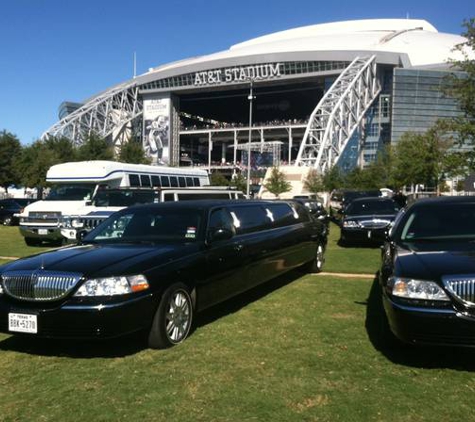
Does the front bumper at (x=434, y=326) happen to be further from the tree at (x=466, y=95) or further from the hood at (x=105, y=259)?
the tree at (x=466, y=95)

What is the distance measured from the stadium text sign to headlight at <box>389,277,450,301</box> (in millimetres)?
88296

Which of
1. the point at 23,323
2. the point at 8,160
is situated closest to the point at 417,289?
the point at 23,323

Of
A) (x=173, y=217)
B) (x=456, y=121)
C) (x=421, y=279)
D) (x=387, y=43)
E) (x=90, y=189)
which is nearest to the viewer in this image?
(x=421, y=279)

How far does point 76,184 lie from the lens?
19.5m

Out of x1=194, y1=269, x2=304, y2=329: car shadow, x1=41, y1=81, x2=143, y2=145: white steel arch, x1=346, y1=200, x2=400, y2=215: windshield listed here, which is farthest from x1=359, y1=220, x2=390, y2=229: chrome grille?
x1=41, y1=81, x2=143, y2=145: white steel arch

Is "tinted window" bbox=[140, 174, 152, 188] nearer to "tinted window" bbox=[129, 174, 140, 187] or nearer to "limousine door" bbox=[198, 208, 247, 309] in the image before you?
"tinted window" bbox=[129, 174, 140, 187]

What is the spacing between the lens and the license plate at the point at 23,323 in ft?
17.0

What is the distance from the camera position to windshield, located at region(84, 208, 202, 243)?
6.58 metres

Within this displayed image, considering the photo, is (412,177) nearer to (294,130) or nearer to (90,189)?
(90,189)

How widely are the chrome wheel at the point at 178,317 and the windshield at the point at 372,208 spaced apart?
11285mm

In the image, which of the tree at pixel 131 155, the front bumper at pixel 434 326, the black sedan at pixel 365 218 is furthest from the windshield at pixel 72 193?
the tree at pixel 131 155

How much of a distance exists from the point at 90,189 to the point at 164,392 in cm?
1515

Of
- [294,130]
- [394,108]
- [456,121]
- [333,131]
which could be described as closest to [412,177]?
[456,121]

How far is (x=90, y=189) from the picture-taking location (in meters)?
18.8
